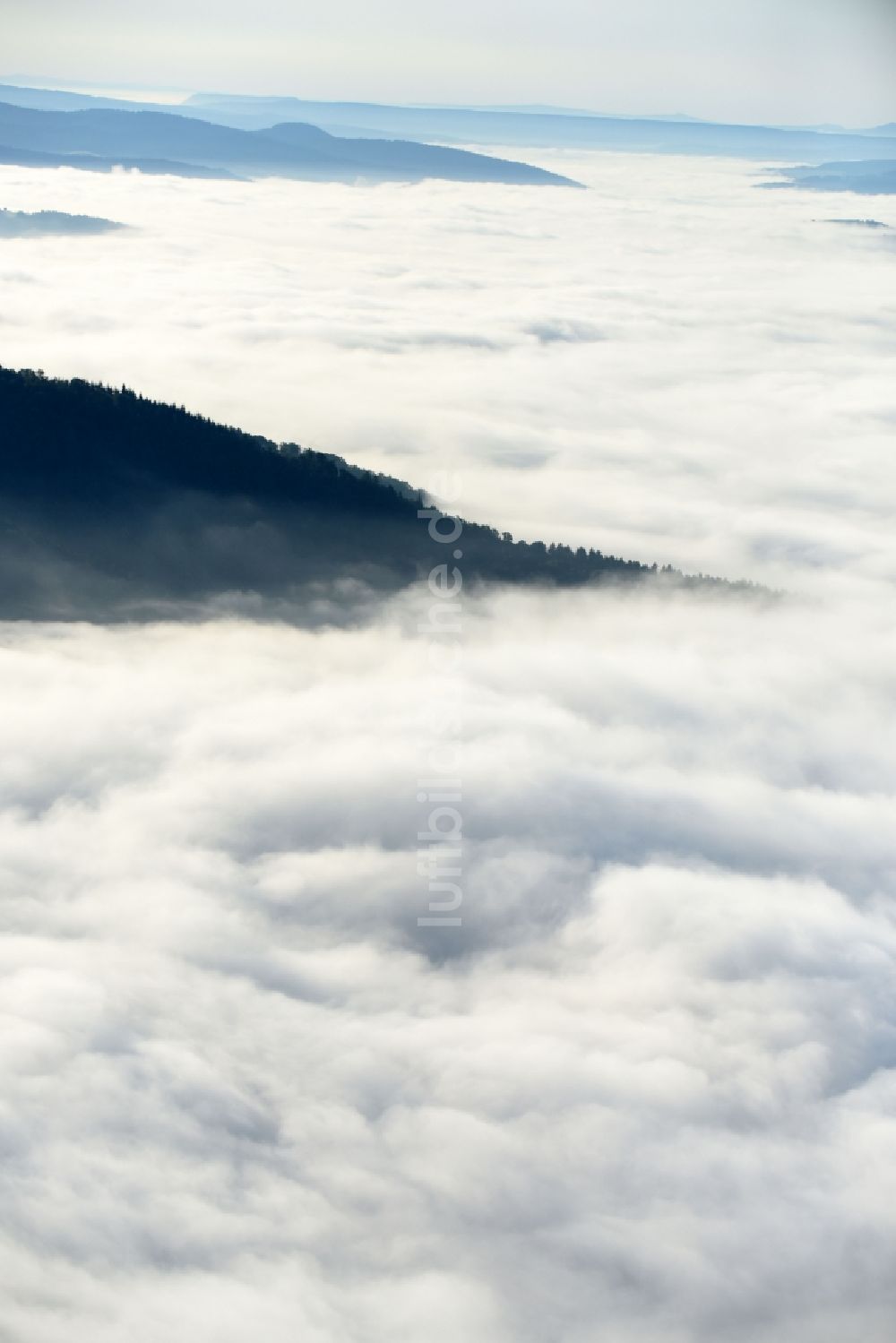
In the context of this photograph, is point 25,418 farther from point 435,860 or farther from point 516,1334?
point 516,1334

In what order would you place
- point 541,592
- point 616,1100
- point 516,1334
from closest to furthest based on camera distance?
1. point 516,1334
2. point 616,1100
3. point 541,592

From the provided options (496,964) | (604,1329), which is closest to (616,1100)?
(604,1329)

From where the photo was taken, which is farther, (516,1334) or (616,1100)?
(616,1100)

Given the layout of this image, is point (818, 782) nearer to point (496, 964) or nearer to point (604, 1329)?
point (496, 964)

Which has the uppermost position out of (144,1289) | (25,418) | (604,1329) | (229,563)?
(25,418)

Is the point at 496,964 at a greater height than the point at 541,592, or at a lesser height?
lesser

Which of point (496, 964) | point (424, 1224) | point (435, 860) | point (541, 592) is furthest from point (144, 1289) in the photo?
point (541, 592)

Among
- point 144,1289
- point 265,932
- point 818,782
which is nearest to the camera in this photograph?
point 144,1289
